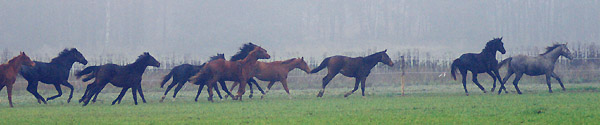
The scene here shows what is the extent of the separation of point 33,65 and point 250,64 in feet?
17.8

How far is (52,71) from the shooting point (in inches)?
876

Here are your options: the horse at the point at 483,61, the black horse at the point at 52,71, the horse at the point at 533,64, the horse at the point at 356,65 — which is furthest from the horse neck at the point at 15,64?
the horse at the point at 533,64

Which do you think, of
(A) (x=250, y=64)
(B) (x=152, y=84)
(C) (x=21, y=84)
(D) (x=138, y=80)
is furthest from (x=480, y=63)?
(C) (x=21, y=84)

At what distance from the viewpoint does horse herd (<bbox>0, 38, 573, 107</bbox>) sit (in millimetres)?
19344

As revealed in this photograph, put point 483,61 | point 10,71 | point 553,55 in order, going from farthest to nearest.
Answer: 1. point 553,55
2. point 483,61
3. point 10,71

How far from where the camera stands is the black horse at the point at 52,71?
21.9 m

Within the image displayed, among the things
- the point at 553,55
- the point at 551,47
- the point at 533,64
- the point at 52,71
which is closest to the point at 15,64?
the point at 52,71

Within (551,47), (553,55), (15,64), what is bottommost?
(15,64)

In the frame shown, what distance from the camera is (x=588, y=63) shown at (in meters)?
37.3

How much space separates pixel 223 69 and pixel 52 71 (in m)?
4.86

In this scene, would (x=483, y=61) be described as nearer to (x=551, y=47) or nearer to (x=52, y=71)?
(x=551, y=47)

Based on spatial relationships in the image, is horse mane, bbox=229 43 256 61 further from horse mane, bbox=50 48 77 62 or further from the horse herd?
horse mane, bbox=50 48 77 62

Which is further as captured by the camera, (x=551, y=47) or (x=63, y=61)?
(x=551, y=47)

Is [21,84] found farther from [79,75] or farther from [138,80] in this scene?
[138,80]
